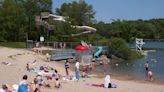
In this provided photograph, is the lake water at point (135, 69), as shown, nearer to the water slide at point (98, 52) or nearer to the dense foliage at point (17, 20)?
the water slide at point (98, 52)

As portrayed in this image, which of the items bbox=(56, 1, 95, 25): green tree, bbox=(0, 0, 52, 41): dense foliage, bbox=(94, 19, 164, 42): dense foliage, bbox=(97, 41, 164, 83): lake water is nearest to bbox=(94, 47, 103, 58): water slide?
bbox=(97, 41, 164, 83): lake water

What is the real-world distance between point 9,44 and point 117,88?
45462mm

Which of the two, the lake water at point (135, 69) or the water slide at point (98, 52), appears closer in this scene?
the lake water at point (135, 69)

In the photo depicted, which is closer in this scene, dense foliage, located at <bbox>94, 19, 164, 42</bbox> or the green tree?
the green tree

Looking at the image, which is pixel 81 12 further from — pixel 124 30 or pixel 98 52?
pixel 98 52

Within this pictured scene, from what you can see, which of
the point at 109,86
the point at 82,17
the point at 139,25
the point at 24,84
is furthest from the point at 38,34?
the point at 139,25

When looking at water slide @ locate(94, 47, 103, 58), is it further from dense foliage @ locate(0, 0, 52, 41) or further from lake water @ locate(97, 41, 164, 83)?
dense foliage @ locate(0, 0, 52, 41)

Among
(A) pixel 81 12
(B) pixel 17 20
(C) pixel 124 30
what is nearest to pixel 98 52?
(B) pixel 17 20

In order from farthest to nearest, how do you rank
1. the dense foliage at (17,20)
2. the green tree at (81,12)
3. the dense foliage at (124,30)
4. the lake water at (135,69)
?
the dense foliage at (124,30) < the green tree at (81,12) < the dense foliage at (17,20) < the lake water at (135,69)

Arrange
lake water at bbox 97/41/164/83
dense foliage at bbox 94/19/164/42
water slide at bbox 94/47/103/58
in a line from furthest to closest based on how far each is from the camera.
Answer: dense foliage at bbox 94/19/164/42 → water slide at bbox 94/47/103/58 → lake water at bbox 97/41/164/83

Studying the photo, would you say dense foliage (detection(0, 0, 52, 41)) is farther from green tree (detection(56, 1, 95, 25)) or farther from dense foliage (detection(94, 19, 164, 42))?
dense foliage (detection(94, 19, 164, 42))

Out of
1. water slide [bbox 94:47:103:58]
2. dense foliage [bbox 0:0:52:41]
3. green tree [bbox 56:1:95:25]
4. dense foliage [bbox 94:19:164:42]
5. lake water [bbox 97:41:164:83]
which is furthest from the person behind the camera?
dense foliage [bbox 94:19:164:42]

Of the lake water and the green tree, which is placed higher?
the green tree

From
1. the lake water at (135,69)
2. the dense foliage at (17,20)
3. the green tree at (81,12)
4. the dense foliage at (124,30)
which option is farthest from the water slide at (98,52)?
the dense foliage at (124,30)
